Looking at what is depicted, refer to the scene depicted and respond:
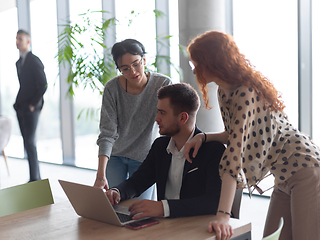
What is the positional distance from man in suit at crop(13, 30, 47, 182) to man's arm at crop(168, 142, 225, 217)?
3.21 m

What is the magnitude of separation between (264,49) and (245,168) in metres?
2.76

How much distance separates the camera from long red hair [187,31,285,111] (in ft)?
4.81

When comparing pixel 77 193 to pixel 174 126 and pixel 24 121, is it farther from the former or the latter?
pixel 24 121

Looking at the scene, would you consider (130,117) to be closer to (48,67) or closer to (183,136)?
(183,136)

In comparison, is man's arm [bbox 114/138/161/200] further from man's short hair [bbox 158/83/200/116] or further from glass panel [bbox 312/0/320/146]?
glass panel [bbox 312/0/320/146]

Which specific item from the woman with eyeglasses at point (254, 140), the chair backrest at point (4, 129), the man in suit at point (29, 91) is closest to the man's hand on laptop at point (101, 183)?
the woman with eyeglasses at point (254, 140)

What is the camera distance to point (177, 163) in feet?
6.04

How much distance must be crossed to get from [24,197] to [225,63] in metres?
1.22

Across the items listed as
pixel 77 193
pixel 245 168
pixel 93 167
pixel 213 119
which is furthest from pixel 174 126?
pixel 93 167

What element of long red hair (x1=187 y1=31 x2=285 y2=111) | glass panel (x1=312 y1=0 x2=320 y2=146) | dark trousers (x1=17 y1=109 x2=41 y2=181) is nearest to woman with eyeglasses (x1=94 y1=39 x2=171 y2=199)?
long red hair (x1=187 y1=31 x2=285 y2=111)

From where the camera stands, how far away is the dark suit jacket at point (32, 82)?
4.50 meters

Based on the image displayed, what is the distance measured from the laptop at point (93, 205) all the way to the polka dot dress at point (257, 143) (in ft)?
1.39

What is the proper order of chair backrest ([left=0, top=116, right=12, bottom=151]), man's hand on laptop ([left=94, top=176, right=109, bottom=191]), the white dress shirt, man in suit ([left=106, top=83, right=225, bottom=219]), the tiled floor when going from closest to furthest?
1. man in suit ([left=106, top=83, right=225, bottom=219])
2. the white dress shirt
3. man's hand on laptop ([left=94, top=176, right=109, bottom=191])
4. the tiled floor
5. chair backrest ([left=0, top=116, right=12, bottom=151])

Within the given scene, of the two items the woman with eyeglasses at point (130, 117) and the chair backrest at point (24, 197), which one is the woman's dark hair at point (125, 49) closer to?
the woman with eyeglasses at point (130, 117)
